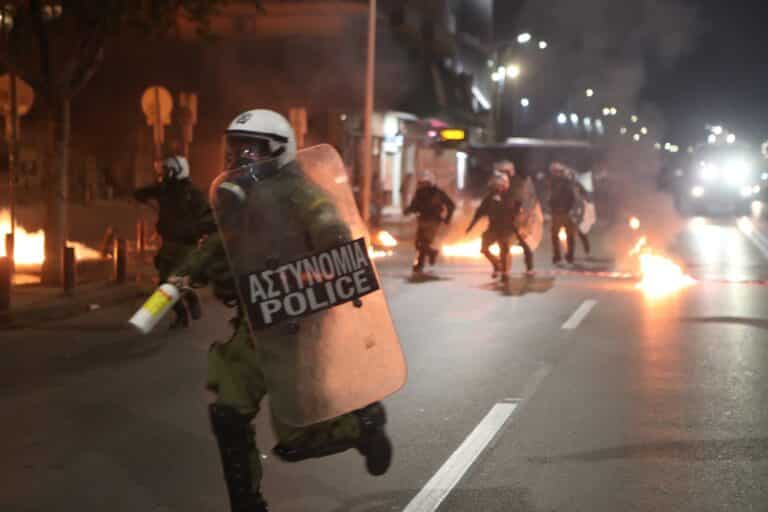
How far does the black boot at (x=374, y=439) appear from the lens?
4984 mm

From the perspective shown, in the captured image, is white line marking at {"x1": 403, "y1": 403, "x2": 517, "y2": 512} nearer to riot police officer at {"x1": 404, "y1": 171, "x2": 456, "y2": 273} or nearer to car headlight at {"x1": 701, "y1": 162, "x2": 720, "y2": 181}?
riot police officer at {"x1": 404, "y1": 171, "x2": 456, "y2": 273}

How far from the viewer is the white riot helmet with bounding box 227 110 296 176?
4645 millimetres

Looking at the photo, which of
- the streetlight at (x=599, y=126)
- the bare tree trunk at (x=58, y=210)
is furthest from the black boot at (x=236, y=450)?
the streetlight at (x=599, y=126)

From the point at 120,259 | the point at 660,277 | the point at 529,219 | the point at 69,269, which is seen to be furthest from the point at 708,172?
the point at 69,269

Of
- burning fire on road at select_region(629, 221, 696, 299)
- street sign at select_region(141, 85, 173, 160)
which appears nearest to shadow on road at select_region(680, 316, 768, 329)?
burning fire on road at select_region(629, 221, 696, 299)

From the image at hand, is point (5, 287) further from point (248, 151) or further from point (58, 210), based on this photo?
point (248, 151)

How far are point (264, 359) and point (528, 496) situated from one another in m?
1.82

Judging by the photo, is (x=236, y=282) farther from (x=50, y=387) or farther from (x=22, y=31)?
(x=22, y=31)

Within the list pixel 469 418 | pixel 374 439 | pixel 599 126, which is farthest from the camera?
pixel 599 126

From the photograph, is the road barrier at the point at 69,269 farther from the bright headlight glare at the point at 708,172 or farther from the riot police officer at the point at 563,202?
the bright headlight glare at the point at 708,172

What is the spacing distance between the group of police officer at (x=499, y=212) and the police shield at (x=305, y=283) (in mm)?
12980

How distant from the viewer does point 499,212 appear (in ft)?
58.2

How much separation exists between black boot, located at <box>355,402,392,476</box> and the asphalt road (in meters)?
0.54

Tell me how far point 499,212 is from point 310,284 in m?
13.3
